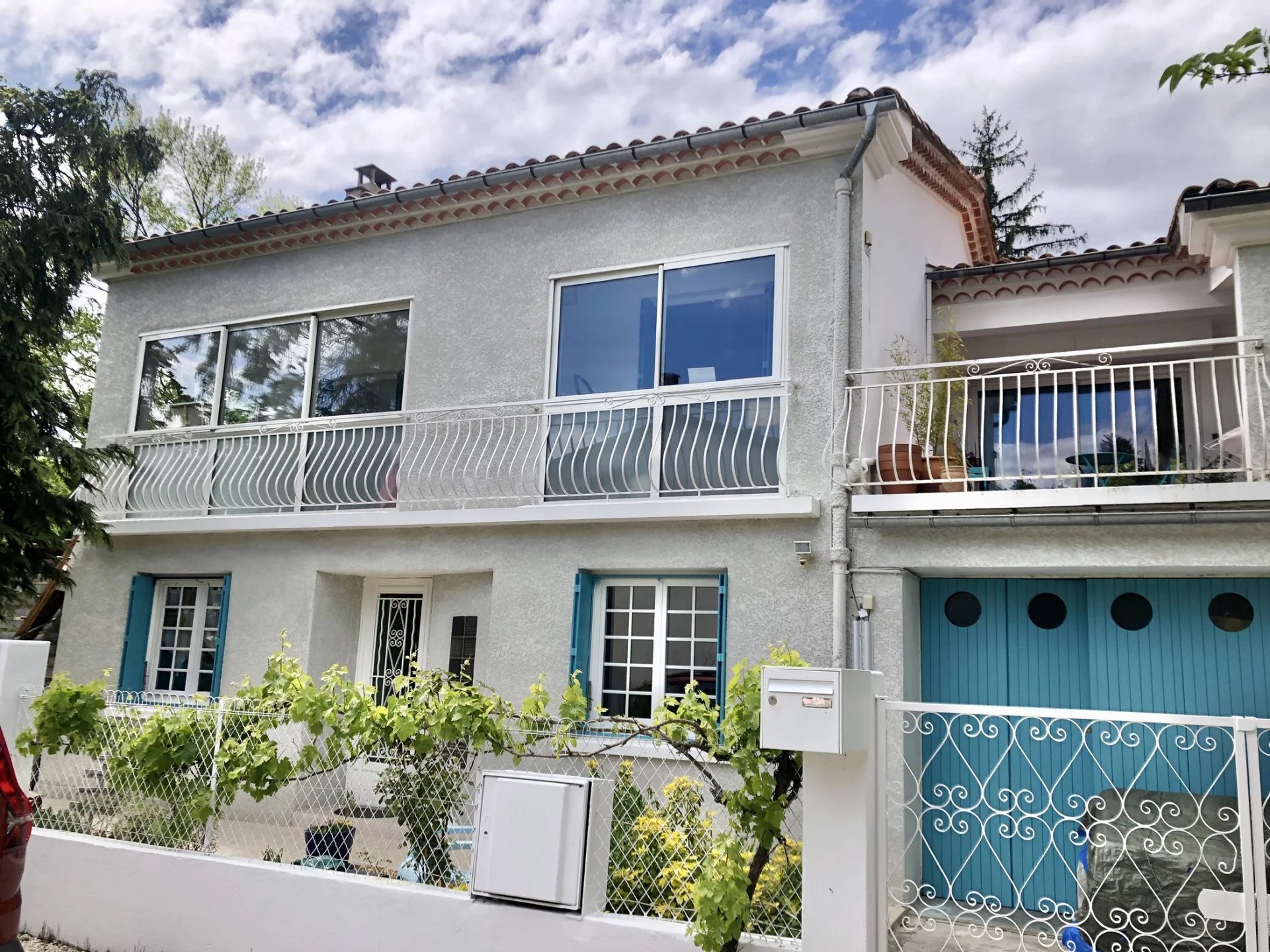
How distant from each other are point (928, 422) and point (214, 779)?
6.01 meters

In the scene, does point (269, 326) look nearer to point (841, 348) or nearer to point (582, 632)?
point (582, 632)

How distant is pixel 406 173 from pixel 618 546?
24.4 ft

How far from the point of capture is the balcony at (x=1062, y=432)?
7.50m

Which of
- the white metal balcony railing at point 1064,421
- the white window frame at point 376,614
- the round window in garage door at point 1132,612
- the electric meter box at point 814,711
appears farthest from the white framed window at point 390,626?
the electric meter box at point 814,711

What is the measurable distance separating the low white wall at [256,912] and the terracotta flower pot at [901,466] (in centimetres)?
453

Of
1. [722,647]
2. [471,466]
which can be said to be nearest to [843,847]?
[722,647]

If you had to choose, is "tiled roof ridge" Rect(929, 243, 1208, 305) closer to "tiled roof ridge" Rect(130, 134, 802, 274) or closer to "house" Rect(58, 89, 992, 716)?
"house" Rect(58, 89, 992, 716)

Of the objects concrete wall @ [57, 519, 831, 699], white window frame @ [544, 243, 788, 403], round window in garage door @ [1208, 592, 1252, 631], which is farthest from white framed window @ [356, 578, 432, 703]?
round window in garage door @ [1208, 592, 1252, 631]

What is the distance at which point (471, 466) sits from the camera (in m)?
10.6

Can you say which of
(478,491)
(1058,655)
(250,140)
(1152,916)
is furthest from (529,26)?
(250,140)

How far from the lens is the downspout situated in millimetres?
8242

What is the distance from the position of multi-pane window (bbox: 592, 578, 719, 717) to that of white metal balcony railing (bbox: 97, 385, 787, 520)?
0.93m

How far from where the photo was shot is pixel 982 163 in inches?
986

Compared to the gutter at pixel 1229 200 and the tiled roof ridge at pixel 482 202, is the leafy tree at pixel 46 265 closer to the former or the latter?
the tiled roof ridge at pixel 482 202
